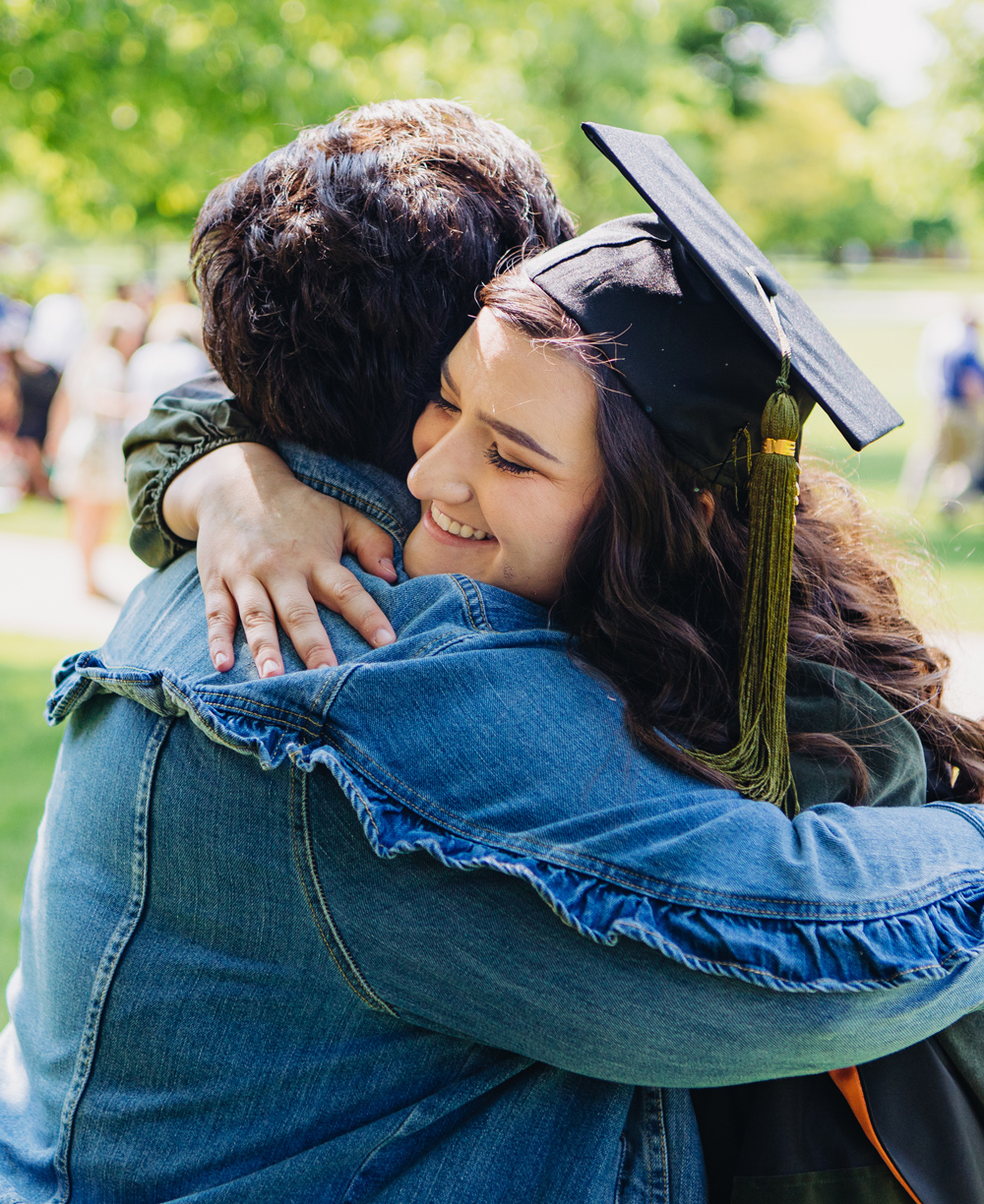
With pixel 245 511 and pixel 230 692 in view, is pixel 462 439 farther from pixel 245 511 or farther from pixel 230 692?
pixel 230 692

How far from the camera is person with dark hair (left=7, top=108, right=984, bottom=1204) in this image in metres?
1.36

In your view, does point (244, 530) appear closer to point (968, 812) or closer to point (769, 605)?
point (769, 605)

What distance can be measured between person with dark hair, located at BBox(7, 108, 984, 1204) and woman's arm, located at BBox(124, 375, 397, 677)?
0.05m

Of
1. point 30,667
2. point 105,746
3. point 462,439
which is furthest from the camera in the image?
point 30,667

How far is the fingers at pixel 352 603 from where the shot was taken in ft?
5.16

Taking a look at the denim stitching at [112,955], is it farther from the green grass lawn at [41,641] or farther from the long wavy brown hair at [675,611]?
the green grass lawn at [41,641]

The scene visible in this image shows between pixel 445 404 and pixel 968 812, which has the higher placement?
pixel 445 404

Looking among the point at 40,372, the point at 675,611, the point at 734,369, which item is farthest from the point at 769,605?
the point at 40,372

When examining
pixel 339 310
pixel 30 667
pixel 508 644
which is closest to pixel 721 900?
Answer: pixel 508 644

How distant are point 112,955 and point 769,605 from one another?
1066 millimetres

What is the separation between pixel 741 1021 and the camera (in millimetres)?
1359

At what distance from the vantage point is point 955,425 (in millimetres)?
11875

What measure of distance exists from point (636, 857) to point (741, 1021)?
0.24 m

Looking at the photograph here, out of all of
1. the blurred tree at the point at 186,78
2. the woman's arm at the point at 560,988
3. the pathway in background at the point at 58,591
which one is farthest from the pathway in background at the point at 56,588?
the woman's arm at the point at 560,988
